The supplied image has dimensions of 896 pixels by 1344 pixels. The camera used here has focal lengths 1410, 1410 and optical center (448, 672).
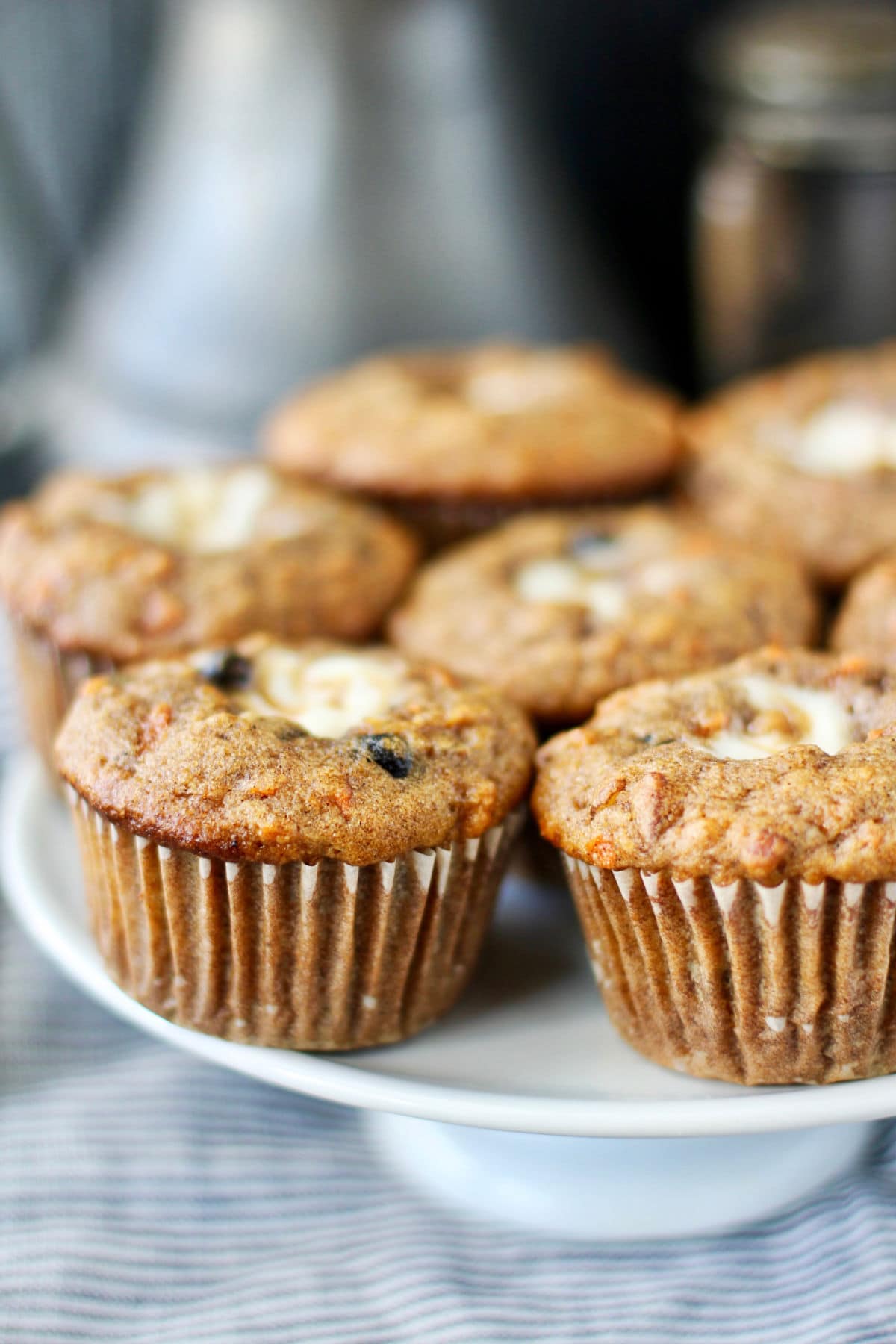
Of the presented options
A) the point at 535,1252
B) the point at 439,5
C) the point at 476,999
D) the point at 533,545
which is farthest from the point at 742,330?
the point at 535,1252

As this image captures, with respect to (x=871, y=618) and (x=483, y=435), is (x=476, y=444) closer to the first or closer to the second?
(x=483, y=435)

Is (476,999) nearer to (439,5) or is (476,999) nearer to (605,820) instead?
(605,820)

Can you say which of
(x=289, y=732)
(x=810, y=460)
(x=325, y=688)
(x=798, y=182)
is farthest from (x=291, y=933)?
(x=798, y=182)

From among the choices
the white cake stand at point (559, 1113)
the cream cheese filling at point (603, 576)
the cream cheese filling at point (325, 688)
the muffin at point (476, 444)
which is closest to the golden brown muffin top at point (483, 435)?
the muffin at point (476, 444)

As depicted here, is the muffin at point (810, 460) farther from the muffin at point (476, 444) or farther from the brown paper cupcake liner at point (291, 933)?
the brown paper cupcake liner at point (291, 933)

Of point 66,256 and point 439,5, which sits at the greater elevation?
point 439,5
